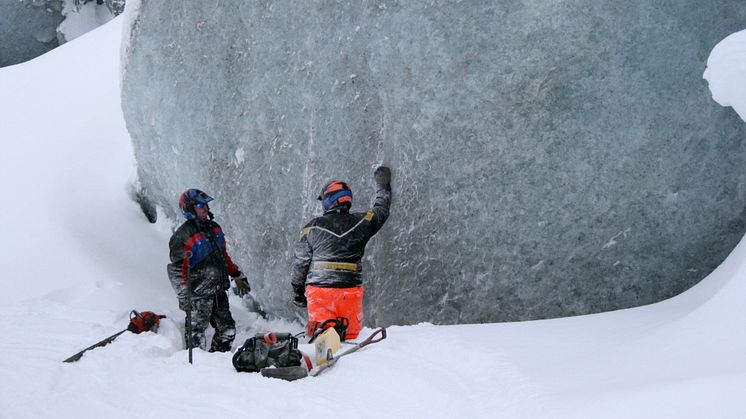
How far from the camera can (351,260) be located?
5.46 m

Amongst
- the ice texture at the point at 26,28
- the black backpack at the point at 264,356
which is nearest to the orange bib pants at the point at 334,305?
the black backpack at the point at 264,356

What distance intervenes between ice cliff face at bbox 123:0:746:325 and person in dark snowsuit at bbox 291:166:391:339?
0.41 metres

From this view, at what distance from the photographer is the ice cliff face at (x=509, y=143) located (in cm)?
479

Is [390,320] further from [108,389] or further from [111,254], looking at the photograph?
[111,254]

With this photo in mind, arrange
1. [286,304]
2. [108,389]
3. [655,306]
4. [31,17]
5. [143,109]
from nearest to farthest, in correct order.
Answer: [108,389] < [655,306] < [286,304] < [143,109] < [31,17]

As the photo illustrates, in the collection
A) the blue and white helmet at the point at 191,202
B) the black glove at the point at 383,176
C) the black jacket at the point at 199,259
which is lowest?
the black jacket at the point at 199,259

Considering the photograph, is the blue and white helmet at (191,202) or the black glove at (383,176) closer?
the black glove at (383,176)

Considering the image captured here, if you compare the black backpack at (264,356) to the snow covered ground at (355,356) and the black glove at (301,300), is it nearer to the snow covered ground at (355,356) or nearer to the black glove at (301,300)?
the snow covered ground at (355,356)

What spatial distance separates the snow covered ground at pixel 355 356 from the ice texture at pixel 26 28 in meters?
11.1

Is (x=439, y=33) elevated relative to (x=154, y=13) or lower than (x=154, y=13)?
lower

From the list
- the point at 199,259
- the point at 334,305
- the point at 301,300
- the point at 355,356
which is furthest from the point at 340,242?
the point at 199,259

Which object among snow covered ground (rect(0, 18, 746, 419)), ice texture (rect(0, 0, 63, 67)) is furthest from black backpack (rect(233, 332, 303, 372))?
ice texture (rect(0, 0, 63, 67))

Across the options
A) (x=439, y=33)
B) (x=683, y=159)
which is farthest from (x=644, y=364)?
(x=439, y=33)

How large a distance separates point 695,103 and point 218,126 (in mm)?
4854
